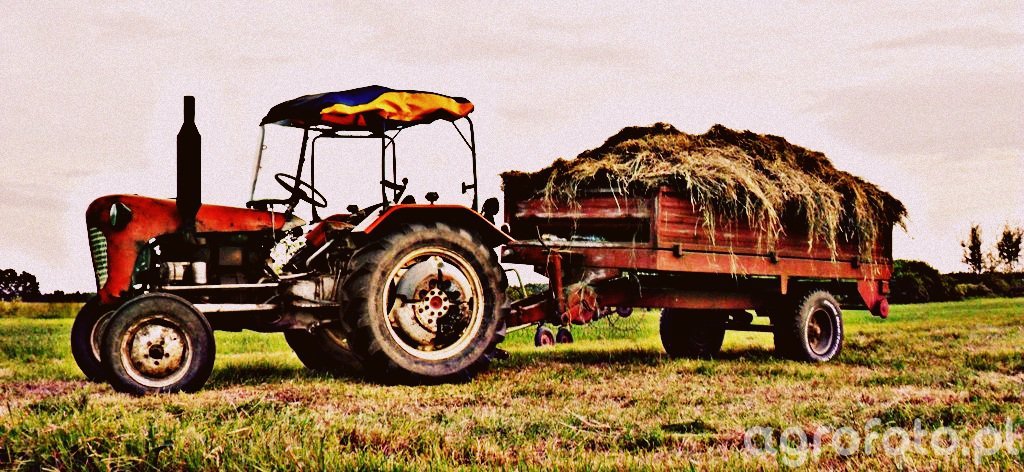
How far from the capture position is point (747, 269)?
9.23m

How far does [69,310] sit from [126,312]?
597 inches

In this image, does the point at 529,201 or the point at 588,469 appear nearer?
the point at 588,469

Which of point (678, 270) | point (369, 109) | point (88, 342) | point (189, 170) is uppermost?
point (369, 109)

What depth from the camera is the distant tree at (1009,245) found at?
41469 millimetres

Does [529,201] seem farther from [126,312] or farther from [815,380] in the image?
[126,312]

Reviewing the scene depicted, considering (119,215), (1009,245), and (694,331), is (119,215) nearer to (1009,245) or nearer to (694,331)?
(694,331)

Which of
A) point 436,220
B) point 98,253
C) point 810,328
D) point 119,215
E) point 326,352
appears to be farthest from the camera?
point 810,328

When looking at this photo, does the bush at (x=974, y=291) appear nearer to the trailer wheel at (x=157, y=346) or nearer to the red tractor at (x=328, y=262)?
the red tractor at (x=328, y=262)

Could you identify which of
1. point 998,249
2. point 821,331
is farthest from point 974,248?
point 821,331

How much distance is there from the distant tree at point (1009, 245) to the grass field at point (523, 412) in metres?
34.8

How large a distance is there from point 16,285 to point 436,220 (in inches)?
588

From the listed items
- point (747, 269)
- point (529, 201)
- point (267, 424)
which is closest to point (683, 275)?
point (747, 269)

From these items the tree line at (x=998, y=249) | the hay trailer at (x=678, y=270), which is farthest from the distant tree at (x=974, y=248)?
the hay trailer at (x=678, y=270)

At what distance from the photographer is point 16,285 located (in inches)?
762
